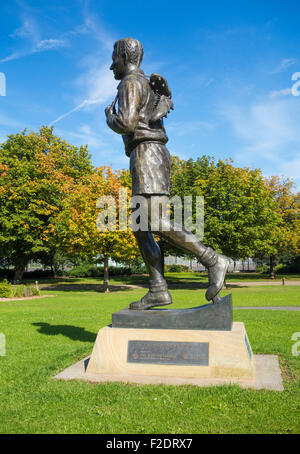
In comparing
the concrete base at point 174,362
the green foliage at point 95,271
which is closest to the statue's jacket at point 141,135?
the concrete base at point 174,362

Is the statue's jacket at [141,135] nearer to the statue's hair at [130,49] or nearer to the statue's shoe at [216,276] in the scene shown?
the statue's hair at [130,49]

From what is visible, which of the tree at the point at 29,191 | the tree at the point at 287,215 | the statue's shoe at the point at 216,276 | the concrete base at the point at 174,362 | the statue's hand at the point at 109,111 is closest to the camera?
the concrete base at the point at 174,362

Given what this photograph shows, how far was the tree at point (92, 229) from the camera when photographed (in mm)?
23594

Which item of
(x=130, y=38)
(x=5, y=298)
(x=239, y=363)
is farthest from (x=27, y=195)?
(x=239, y=363)

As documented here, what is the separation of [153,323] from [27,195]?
82.3 ft

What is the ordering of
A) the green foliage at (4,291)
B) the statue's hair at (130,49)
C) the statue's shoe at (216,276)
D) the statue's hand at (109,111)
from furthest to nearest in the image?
the green foliage at (4,291) < the statue's hair at (130,49) < the statue's hand at (109,111) < the statue's shoe at (216,276)

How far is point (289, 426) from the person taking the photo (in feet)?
9.69

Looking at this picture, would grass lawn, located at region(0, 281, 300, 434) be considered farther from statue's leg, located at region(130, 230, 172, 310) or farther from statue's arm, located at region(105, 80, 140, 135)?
statue's arm, located at region(105, 80, 140, 135)

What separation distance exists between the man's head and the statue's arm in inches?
20.2

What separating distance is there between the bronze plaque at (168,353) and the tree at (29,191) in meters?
22.6

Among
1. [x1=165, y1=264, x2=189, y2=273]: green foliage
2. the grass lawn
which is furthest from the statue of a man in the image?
[x1=165, y1=264, x2=189, y2=273]: green foliage

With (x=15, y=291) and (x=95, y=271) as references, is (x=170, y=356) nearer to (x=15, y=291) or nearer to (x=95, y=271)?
(x=15, y=291)

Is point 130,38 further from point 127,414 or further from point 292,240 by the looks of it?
point 292,240

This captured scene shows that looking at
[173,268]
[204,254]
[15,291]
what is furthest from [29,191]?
[173,268]
